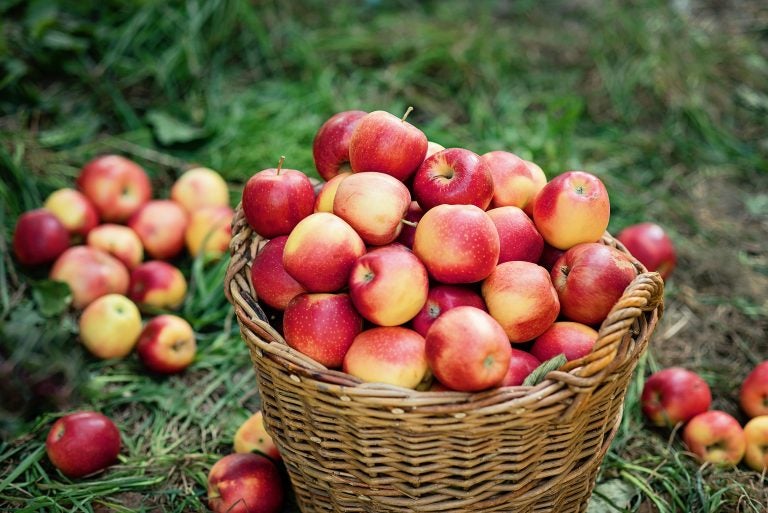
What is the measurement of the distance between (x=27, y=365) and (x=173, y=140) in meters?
1.54

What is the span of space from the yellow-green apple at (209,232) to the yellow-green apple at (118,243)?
23 centimetres

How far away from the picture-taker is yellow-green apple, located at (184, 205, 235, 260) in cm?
311

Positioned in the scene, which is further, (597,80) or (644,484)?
(597,80)

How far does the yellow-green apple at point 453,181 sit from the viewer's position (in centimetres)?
189

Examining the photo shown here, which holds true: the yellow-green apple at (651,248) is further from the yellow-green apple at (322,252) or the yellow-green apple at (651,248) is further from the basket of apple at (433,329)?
the yellow-green apple at (322,252)

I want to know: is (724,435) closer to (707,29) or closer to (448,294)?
(448,294)

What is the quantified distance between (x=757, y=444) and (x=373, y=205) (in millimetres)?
1509

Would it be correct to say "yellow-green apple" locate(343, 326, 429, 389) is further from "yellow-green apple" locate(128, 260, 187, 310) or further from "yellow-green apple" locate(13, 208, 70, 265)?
"yellow-green apple" locate(13, 208, 70, 265)

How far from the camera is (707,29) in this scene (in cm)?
502

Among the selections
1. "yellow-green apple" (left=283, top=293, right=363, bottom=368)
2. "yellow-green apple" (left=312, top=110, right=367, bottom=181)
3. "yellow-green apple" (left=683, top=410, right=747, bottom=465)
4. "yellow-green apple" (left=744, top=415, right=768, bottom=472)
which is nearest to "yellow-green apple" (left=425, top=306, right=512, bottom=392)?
"yellow-green apple" (left=283, top=293, right=363, bottom=368)

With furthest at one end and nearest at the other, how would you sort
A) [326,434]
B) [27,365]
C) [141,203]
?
[141,203], [27,365], [326,434]

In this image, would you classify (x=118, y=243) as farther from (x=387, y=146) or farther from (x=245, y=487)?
(x=387, y=146)

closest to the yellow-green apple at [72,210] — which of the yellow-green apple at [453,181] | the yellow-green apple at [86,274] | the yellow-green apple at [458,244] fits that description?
the yellow-green apple at [86,274]

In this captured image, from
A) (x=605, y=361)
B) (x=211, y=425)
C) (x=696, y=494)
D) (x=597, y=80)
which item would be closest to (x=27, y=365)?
(x=211, y=425)
